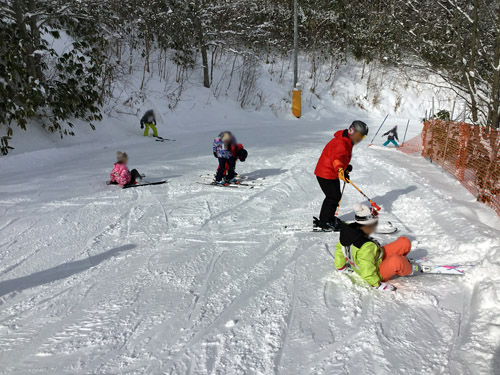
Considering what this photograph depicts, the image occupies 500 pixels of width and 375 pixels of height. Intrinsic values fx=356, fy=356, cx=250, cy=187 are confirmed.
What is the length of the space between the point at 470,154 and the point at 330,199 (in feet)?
12.9

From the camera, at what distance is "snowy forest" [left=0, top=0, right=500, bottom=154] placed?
9.95 meters

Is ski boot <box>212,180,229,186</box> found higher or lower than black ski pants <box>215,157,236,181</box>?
lower

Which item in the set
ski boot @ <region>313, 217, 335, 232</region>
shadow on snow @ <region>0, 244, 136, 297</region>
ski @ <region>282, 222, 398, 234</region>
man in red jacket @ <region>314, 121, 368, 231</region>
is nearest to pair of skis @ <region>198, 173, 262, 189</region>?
ski @ <region>282, 222, 398, 234</region>

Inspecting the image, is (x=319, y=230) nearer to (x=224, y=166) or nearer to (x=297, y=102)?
(x=224, y=166)

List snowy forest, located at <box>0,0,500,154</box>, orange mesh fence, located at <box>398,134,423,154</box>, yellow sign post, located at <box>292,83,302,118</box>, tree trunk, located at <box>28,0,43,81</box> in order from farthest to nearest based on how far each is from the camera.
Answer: yellow sign post, located at <box>292,83,302,118</box>
orange mesh fence, located at <box>398,134,423,154</box>
tree trunk, located at <box>28,0,43,81</box>
snowy forest, located at <box>0,0,500,154</box>

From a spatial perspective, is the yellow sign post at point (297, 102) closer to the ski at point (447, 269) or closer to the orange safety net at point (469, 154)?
the orange safety net at point (469, 154)

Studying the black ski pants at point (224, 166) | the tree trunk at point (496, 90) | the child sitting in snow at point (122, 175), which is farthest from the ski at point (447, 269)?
the tree trunk at point (496, 90)

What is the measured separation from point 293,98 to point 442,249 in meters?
17.7

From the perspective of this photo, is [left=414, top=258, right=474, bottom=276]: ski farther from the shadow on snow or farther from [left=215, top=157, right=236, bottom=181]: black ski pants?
[left=215, top=157, right=236, bottom=181]: black ski pants

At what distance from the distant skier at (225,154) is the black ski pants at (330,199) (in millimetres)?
2752

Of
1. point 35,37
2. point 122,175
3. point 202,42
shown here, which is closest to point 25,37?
point 35,37

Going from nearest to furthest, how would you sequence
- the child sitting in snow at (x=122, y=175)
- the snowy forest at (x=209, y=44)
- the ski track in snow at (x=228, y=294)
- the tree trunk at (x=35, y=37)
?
1. the ski track in snow at (x=228, y=294)
2. the child sitting in snow at (x=122, y=175)
3. the snowy forest at (x=209, y=44)
4. the tree trunk at (x=35, y=37)

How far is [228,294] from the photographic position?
3.35 meters

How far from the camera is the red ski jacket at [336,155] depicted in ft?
15.2
